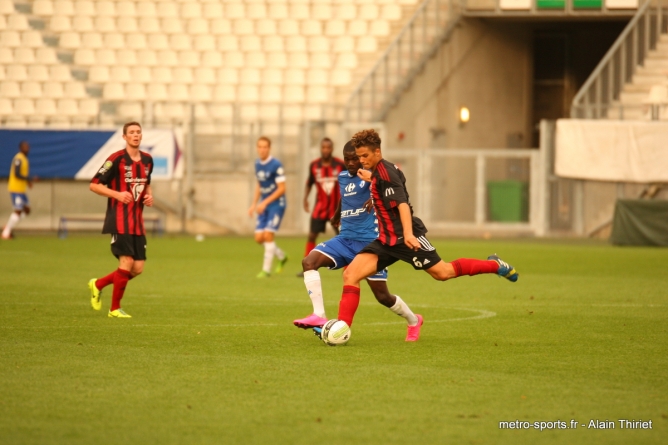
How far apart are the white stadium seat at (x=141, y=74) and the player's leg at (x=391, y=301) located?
20.6m

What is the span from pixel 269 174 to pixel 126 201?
5.64 meters

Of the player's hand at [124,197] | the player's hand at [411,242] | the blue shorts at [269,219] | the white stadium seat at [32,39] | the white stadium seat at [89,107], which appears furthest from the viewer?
the white stadium seat at [32,39]

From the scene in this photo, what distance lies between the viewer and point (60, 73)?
28.3 metres

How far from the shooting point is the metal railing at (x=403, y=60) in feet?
88.0

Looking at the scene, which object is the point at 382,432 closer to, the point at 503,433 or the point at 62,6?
the point at 503,433

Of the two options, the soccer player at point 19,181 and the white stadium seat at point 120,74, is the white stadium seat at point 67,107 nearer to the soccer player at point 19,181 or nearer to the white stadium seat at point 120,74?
the white stadium seat at point 120,74

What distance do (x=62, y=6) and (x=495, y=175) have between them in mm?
13056

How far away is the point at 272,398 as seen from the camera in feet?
21.0

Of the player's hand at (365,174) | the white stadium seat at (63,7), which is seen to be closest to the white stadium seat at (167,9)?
the white stadium seat at (63,7)

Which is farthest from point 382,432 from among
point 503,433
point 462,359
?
point 462,359

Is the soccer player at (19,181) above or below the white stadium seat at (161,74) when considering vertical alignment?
below

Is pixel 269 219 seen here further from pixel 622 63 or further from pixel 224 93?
pixel 622 63

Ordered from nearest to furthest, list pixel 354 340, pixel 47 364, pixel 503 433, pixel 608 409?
pixel 503 433
pixel 608 409
pixel 47 364
pixel 354 340

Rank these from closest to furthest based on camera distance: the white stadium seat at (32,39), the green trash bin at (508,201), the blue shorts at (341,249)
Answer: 1. the blue shorts at (341,249)
2. the green trash bin at (508,201)
3. the white stadium seat at (32,39)
